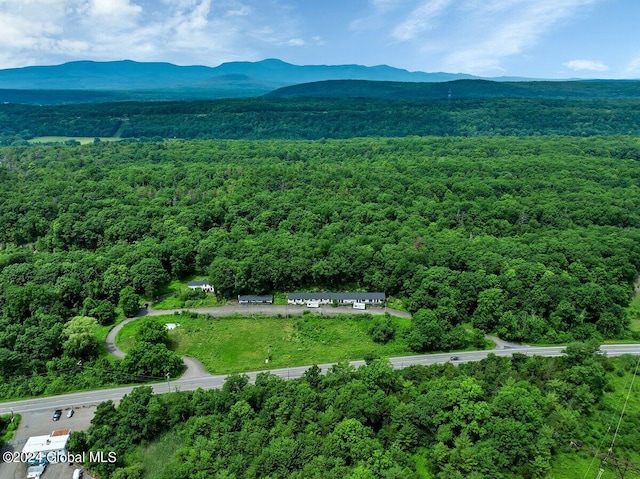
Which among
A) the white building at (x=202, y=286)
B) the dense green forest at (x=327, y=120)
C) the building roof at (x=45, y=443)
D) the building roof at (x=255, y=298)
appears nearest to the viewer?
the building roof at (x=45, y=443)

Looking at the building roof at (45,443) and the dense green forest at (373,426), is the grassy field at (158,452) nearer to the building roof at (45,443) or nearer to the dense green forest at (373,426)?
the dense green forest at (373,426)

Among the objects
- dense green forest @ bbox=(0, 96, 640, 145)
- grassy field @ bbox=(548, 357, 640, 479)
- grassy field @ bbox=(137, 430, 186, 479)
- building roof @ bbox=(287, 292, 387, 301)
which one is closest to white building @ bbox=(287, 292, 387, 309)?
building roof @ bbox=(287, 292, 387, 301)

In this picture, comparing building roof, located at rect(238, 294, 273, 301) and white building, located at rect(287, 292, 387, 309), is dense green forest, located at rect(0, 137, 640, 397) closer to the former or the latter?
building roof, located at rect(238, 294, 273, 301)

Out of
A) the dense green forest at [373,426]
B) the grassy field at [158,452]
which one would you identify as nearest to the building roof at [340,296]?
the dense green forest at [373,426]

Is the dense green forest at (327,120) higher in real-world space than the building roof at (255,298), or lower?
higher

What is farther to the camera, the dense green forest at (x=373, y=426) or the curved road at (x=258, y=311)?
the curved road at (x=258, y=311)

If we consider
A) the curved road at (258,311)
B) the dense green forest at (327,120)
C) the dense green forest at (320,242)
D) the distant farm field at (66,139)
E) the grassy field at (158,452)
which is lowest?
the grassy field at (158,452)

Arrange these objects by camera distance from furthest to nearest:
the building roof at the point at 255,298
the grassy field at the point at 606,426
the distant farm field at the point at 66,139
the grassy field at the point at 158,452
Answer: the distant farm field at the point at 66,139, the building roof at the point at 255,298, the grassy field at the point at 158,452, the grassy field at the point at 606,426

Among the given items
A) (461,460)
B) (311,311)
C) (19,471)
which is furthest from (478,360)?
(19,471)
